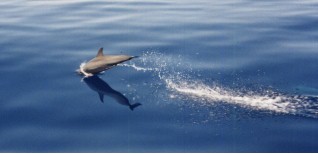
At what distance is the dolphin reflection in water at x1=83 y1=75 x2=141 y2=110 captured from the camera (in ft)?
37.1

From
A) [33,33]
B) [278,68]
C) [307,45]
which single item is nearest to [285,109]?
[278,68]

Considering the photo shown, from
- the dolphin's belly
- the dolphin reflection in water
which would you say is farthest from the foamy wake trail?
the dolphin's belly

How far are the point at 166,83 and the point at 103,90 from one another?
213cm

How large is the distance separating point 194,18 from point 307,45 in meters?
6.59

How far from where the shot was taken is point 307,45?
15.5 metres

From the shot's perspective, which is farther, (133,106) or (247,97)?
(247,97)

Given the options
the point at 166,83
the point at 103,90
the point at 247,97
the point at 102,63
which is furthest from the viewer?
the point at 166,83

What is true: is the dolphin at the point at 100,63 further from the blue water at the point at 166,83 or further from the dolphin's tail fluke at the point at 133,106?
the dolphin's tail fluke at the point at 133,106

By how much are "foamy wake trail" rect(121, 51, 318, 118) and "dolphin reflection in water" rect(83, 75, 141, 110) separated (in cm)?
165

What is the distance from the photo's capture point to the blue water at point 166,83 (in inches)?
377

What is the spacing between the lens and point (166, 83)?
12.5 metres

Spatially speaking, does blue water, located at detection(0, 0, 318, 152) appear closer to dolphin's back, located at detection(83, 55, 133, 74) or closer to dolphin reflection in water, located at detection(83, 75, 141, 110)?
dolphin reflection in water, located at detection(83, 75, 141, 110)

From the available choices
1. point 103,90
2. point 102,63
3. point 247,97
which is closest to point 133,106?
point 103,90

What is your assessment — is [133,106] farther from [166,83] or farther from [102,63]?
[102,63]
